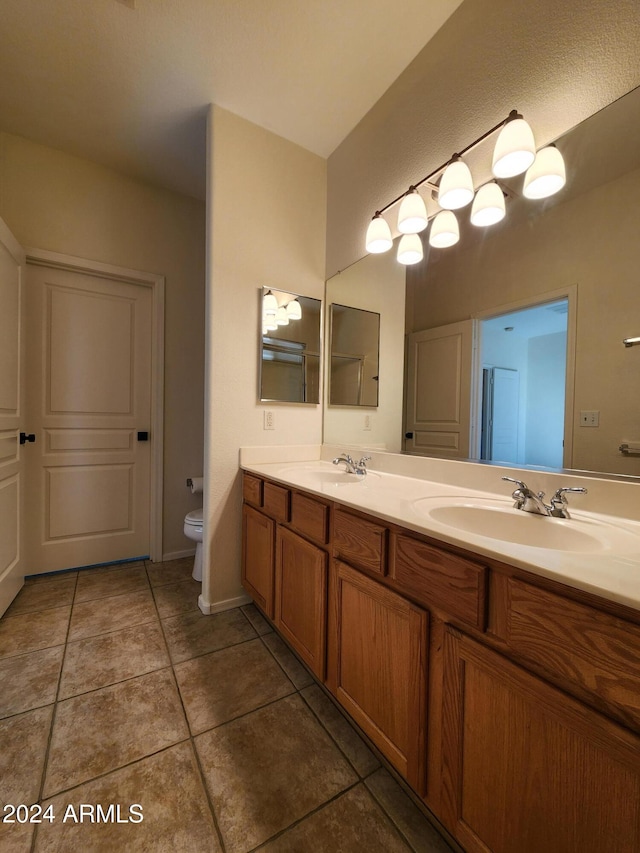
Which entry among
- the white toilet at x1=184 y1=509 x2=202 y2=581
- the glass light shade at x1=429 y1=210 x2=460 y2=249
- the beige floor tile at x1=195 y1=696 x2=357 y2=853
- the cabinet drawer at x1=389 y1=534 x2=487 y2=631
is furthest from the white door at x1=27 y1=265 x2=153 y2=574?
the cabinet drawer at x1=389 y1=534 x2=487 y2=631

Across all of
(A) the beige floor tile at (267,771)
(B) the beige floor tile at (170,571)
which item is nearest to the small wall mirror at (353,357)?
(A) the beige floor tile at (267,771)

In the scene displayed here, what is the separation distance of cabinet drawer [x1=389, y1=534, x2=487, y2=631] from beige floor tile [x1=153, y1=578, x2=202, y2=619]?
4.80ft

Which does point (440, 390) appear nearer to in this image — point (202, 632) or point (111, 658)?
point (202, 632)

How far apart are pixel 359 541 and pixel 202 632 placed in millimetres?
1148

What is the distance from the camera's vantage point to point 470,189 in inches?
49.9

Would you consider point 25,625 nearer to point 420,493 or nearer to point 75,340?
point 75,340

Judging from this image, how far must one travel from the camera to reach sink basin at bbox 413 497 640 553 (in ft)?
2.63

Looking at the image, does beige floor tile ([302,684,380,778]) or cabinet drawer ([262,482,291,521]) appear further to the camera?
cabinet drawer ([262,482,291,521])

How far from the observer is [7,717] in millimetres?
1169

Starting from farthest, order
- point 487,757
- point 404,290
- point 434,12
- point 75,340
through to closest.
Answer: point 75,340 → point 404,290 → point 434,12 → point 487,757

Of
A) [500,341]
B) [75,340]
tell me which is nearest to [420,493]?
[500,341]

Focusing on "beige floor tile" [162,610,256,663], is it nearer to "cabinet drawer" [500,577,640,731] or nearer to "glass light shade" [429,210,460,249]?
"cabinet drawer" [500,577,640,731]

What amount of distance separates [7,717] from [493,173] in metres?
2.55

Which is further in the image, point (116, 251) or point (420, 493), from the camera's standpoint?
Answer: point (116, 251)
